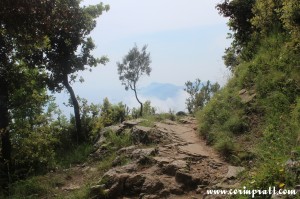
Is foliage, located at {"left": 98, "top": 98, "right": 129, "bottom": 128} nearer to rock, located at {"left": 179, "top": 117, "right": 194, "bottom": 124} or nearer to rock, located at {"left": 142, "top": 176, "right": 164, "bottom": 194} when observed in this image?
rock, located at {"left": 179, "top": 117, "right": 194, "bottom": 124}

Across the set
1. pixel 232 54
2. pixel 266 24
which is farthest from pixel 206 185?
pixel 232 54

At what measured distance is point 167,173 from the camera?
763cm

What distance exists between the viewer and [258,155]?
22.0 feet

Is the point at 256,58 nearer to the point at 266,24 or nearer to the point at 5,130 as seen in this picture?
the point at 266,24

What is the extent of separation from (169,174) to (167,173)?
6 centimetres

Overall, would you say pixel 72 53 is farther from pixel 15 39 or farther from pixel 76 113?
pixel 15 39

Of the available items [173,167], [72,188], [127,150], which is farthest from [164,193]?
[127,150]

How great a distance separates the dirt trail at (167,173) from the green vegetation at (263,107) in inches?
18.0

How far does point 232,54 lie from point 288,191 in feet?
34.2

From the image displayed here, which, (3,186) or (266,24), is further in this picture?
(266,24)

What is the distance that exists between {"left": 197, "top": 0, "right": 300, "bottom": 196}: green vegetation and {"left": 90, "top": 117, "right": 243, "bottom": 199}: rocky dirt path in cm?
46

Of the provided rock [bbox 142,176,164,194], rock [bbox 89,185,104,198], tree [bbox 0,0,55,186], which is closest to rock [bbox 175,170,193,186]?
rock [bbox 142,176,164,194]

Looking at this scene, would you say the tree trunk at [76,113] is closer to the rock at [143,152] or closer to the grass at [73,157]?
the grass at [73,157]

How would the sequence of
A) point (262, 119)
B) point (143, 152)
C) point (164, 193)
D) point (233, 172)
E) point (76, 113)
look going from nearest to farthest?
point (233, 172)
point (164, 193)
point (262, 119)
point (143, 152)
point (76, 113)
